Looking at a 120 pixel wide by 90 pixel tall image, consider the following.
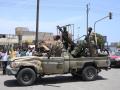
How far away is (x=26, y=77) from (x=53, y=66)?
4.39 ft

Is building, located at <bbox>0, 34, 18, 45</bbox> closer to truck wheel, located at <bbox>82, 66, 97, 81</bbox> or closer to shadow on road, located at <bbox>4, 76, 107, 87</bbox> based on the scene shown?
shadow on road, located at <bbox>4, 76, 107, 87</bbox>

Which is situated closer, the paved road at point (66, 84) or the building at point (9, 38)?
the paved road at point (66, 84)

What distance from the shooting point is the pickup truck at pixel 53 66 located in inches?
543

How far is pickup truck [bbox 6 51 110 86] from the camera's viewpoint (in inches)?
543

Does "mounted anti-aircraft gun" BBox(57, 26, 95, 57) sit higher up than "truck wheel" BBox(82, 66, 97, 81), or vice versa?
"mounted anti-aircraft gun" BBox(57, 26, 95, 57)

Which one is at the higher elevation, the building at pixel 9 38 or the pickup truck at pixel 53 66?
the building at pixel 9 38

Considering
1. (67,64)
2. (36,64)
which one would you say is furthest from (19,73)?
(67,64)

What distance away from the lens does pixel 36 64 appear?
46.0ft

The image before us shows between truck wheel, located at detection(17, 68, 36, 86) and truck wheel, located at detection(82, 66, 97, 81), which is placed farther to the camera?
truck wheel, located at detection(82, 66, 97, 81)

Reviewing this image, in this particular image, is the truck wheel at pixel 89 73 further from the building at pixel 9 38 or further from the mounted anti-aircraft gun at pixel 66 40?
the building at pixel 9 38

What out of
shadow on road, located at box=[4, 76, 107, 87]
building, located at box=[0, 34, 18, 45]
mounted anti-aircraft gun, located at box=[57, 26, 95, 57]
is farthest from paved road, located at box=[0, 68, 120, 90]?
building, located at box=[0, 34, 18, 45]

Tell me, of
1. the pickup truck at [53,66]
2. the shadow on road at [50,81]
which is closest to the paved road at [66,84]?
the shadow on road at [50,81]

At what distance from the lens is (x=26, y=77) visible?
1388 centimetres

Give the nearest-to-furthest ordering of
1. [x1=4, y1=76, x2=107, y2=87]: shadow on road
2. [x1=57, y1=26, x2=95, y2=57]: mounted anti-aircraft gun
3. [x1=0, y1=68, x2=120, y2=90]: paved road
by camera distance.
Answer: [x1=0, y1=68, x2=120, y2=90]: paved road, [x1=4, y1=76, x2=107, y2=87]: shadow on road, [x1=57, y1=26, x2=95, y2=57]: mounted anti-aircraft gun
